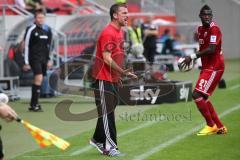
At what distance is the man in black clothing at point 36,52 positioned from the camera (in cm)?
1507

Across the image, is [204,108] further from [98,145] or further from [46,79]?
[46,79]

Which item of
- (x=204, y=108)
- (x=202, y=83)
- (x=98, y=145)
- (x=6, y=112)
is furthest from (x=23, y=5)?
(x=6, y=112)

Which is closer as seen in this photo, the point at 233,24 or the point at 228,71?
the point at 228,71

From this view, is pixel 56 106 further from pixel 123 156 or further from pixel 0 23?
pixel 123 156

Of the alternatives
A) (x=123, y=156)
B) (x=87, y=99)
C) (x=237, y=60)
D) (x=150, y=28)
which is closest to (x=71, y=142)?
(x=123, y=156)

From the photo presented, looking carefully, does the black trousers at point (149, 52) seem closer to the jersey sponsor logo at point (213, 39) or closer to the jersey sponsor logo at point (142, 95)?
the jersey sponsor logo at point (142, 95)

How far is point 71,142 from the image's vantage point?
11.0 meters

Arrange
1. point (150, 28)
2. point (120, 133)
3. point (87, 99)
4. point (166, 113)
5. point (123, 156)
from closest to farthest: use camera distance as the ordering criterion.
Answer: point (123, 156) < point (120, 133) < point (166, 113) < point (87, 99) < point (150, 28)

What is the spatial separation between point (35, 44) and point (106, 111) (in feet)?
19.4

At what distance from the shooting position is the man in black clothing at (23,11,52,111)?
1507 centimetres

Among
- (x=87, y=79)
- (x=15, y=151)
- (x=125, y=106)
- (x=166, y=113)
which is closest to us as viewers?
(x=15, y=151)

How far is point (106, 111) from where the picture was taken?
9.66m

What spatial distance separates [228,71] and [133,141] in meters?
15.1

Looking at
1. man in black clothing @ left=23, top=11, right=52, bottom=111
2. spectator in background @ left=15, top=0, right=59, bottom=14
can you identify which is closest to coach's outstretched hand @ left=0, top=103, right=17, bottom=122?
man in black clothing @ left=23, top=11, right=52, bottom=111
